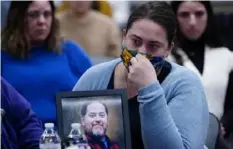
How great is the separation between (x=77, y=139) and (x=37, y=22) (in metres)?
2.01

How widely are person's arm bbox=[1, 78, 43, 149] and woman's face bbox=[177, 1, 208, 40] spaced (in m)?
1.83

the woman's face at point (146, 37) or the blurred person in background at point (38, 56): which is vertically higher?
the woman's face at point (146, 37)

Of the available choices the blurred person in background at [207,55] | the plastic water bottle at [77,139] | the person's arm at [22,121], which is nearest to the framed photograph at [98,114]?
the plastic water bottle at [77,139]

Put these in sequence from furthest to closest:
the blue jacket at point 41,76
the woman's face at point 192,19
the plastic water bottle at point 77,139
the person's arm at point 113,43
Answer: the person's arm at point 113,43 < the woman's face at point 192,19 < the blue jacket at point 41,76 < the plastic water bottle at point 77,139

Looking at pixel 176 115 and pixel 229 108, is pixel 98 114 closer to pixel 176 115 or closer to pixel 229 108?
pixel 176 115

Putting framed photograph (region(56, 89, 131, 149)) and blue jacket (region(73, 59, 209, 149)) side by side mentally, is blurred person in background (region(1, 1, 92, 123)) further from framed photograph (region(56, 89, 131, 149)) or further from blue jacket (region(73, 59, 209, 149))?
framed photograph (region(56, 89, 131, 149))

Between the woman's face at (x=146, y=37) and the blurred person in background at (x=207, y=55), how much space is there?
54.4 inches

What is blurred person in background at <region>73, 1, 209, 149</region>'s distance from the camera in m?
2.60

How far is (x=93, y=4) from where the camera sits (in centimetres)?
661

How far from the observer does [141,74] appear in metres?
2.62

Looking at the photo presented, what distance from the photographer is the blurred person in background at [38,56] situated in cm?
421

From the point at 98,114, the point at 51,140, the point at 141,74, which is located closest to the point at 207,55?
the point at 141,74

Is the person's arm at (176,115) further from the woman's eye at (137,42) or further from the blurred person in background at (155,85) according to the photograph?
the woman's eye at (137,42)

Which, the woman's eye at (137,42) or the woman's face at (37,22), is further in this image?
the woman's face at (37,22)
